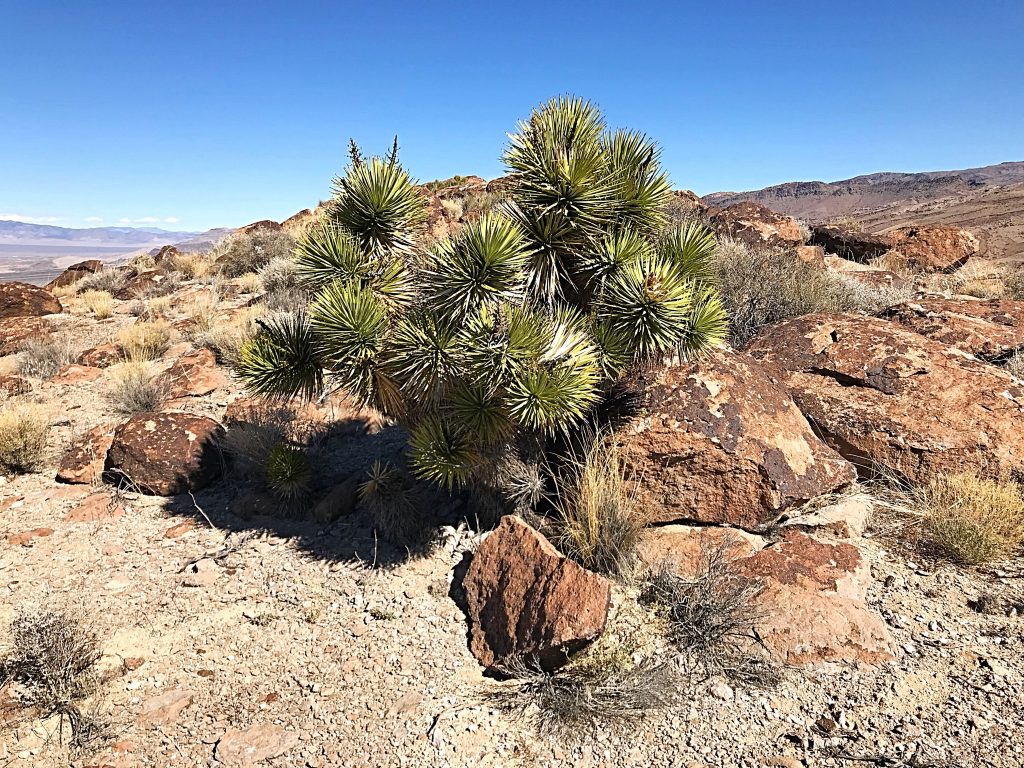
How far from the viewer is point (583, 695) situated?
302cm

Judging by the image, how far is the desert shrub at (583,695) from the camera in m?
2.92

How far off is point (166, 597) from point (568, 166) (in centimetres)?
411

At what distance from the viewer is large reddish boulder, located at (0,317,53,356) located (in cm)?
1080

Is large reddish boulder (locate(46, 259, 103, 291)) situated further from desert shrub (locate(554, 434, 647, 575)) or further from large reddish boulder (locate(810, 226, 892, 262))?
large reddish boulder (locate(810, 226, 892, 262))

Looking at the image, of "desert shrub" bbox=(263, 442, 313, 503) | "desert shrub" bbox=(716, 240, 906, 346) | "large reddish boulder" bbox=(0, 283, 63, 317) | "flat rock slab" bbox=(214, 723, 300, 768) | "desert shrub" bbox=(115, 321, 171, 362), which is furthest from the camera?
"large reddish boulder" bbox=(0, 283, 63, 317)

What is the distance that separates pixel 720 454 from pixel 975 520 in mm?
1602

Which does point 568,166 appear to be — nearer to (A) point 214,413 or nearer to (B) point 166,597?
(B) point 166,597

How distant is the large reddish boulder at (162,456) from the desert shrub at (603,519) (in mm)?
3788

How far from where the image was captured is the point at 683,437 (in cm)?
407

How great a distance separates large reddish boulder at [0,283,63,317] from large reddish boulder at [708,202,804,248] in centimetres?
1525

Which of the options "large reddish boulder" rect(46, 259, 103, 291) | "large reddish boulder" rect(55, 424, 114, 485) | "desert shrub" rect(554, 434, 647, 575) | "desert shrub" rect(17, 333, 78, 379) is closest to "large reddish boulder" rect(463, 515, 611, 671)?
"desert shrub" rect(554, 434, 647, 575)

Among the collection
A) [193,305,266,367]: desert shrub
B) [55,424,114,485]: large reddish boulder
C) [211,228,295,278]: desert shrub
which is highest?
[211,228,295,278]: desert shrub

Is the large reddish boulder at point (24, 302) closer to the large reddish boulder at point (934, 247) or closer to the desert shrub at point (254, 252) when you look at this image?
the desert shrub at point (254, 252)

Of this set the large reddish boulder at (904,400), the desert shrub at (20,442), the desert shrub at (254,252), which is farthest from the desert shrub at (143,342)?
the large reddish boulder at (904,400)
